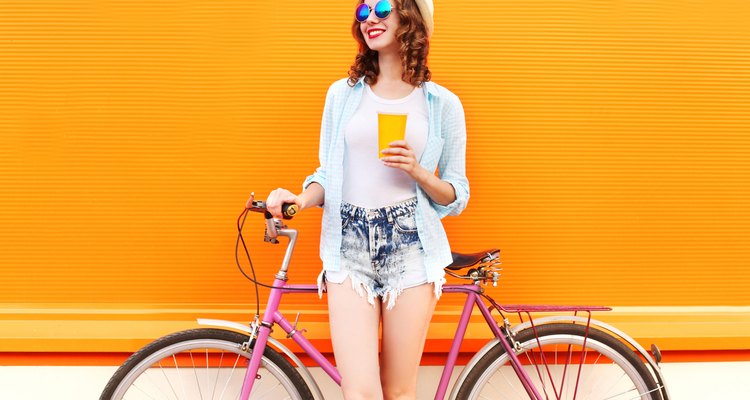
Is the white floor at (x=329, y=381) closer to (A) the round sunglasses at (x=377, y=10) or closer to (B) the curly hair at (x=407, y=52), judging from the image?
(B) the curly hair at (x=407, y=52)

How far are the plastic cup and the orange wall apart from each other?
0.93 metres

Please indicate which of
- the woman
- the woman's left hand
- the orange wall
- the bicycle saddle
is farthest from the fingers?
the orange wall

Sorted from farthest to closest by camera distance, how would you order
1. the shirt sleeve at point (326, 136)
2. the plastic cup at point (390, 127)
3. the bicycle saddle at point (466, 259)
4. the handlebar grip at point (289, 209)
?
the bicycle saddle at point (466, 259), the shirt sleeve at point (326, 136), the handlebar grip at point (289, 209), the plastic cup at point (390, 127)

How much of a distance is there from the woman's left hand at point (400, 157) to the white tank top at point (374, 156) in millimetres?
137

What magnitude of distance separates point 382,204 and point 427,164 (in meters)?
0.21

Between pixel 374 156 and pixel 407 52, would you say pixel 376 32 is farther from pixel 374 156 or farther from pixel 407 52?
pixel 374 156

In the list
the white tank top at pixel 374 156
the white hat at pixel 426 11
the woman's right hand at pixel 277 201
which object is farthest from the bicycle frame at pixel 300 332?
the white hat at pixel 426 11

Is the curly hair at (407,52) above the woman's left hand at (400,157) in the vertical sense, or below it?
above

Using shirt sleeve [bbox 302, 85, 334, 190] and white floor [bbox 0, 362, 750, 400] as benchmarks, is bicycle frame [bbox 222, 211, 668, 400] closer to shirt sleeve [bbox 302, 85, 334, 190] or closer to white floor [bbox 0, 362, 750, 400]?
shirt sleeve [bbox 302, 85, 334, 190]

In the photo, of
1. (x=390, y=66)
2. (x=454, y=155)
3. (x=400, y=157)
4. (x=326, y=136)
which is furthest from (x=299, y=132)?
(x=400, y=157)

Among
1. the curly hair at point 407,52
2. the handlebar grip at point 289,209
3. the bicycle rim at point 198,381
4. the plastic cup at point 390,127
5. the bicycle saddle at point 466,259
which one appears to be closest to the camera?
the plastic cup at point 390,127

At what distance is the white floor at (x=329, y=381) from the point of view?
101 inches

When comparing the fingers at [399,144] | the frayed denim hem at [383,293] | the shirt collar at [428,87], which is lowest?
the frayed denim hem at [383,293]

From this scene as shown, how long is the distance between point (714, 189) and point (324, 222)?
74.6 inches
